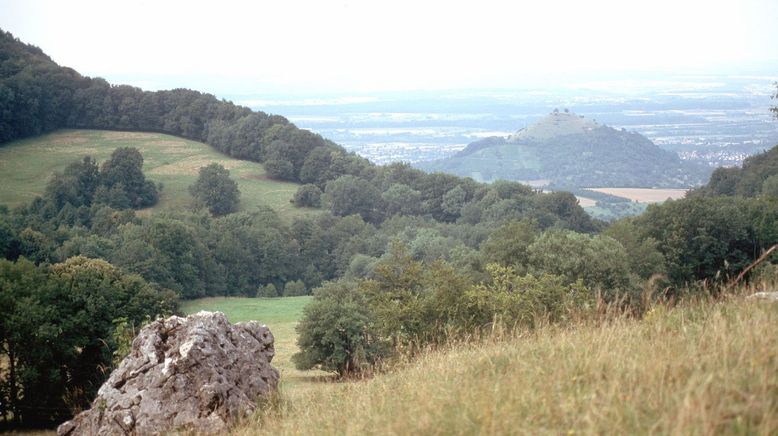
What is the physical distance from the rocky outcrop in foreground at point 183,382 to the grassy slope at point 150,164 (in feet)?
256

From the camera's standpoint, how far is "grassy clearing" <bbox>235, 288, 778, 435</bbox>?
5684 mm

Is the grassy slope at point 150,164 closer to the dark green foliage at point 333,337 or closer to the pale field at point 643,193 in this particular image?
the dark green foliage at point 333,337

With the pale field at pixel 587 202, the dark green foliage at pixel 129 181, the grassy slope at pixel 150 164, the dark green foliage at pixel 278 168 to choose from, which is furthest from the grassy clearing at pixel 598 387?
the pale field at pixel 587 202

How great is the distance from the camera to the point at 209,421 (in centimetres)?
1150

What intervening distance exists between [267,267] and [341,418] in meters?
73.7

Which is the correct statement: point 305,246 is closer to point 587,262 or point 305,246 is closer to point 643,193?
point 587,262

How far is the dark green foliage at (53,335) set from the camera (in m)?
24.5

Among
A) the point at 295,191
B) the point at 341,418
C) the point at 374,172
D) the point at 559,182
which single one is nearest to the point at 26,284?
the point at 341,418

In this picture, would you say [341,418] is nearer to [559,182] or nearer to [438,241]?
[438,241]

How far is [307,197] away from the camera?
339 feet

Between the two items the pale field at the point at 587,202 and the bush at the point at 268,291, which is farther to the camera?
the pale field at the point at 587,202

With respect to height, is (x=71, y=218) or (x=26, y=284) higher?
(x=26, y=284)

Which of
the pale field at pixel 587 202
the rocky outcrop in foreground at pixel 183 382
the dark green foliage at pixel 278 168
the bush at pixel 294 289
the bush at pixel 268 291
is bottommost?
the bush at pixel 294 289

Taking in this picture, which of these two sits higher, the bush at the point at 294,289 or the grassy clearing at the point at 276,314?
the grassy clearing at the point at 276,314
